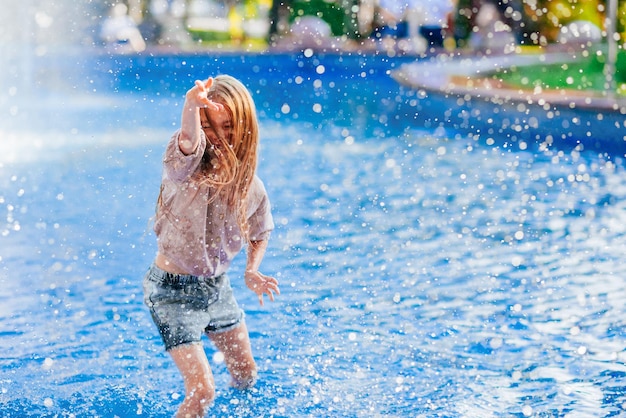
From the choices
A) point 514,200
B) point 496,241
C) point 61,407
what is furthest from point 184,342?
point 514,200

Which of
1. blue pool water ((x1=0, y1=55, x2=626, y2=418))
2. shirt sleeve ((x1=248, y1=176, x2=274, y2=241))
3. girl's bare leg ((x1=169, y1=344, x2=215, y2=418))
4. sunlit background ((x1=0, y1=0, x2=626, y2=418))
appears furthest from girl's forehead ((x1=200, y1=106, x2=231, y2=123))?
sunlit background ((x1=0, y1=0, x2=626, y2=418))

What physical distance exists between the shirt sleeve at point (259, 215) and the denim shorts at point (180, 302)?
179 mm

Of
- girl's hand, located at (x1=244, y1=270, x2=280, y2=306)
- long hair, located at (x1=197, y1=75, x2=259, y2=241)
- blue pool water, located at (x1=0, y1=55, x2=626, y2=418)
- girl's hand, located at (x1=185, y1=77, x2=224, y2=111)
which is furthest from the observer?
blue pool water, located at (x1=0, y1=55, x2=626, y2=418)

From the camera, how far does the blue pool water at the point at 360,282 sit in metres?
3.60

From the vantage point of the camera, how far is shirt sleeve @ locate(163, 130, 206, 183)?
2.61m

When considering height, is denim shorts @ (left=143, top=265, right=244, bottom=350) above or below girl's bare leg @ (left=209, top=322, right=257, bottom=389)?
above

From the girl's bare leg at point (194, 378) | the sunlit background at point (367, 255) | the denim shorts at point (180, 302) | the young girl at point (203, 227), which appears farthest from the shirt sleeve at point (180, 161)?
the sunlit background at point (367, 255)

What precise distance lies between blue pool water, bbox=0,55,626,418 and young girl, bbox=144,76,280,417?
14 centimetres

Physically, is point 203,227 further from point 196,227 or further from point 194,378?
point 194,378

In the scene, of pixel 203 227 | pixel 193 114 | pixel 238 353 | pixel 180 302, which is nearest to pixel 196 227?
pixel 203 227

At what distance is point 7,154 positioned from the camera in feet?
31.3

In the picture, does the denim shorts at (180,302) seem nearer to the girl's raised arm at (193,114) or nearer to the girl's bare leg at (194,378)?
the girl's bare leg at (194,378)

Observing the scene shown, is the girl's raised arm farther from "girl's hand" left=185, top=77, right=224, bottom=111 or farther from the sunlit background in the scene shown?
the sunlit background

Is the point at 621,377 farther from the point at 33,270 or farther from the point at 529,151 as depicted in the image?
the point at 529,151
